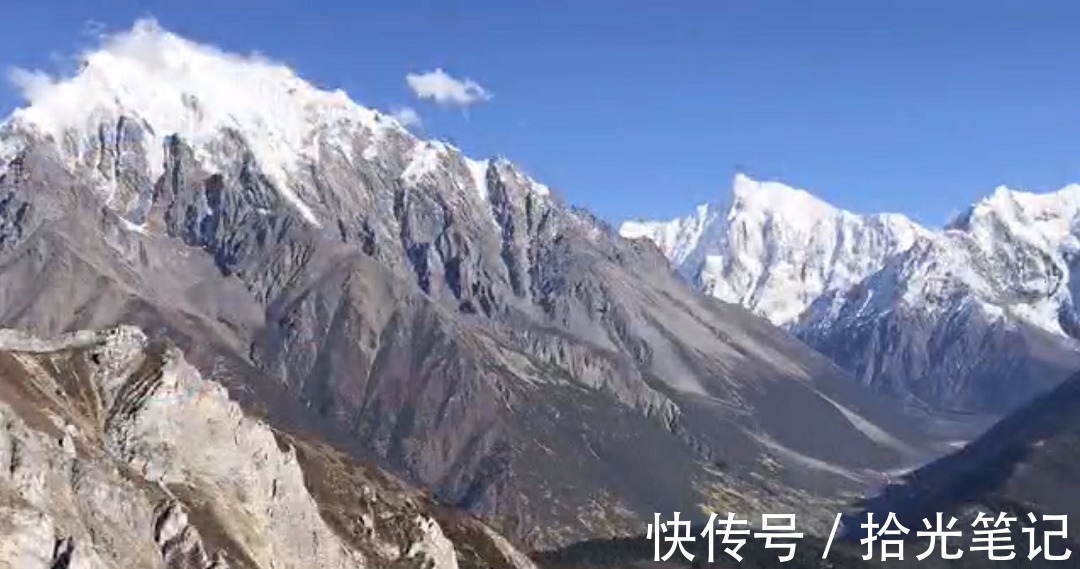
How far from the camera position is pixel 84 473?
17475 centimetres

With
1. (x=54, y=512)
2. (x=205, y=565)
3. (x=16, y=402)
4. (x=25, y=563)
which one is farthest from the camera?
(x=16, y=402)

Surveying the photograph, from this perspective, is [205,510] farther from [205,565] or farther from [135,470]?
[205,565]

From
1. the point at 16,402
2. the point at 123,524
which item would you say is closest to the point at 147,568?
the point at 123,524

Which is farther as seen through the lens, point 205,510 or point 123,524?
point 205,510

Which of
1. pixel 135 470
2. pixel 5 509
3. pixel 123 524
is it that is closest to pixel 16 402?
pixel 135 470

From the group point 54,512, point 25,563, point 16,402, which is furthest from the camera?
point 16,402

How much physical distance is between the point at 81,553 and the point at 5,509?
26.3 ft

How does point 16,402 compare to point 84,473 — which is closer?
point 84,473

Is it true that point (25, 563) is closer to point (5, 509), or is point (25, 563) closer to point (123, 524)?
point (5, 509)

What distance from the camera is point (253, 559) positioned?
7785 inches

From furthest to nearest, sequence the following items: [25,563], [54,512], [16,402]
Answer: [16,402] → [54,512] → [25,563]

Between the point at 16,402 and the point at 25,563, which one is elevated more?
the point at 16,402

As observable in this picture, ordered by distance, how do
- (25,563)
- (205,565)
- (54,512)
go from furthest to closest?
(205,565)
(54,512)
(25,563)

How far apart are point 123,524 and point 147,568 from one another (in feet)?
18.4
